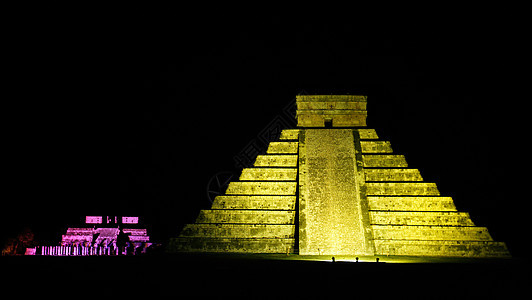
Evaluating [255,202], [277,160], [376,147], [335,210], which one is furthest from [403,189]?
[255,202]

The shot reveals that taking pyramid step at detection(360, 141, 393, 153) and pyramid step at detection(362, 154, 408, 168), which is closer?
pyramid step at detection(362, 154, 408, 168)

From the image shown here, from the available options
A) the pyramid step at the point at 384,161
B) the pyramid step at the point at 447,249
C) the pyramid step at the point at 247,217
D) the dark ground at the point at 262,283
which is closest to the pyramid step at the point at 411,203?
the pyramid step at the point at 447,249

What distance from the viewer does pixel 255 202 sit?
1742 cm

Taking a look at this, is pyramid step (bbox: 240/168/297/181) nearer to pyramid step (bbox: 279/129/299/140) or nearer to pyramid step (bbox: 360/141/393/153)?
pyramid step (bbox: 279/129/299/140)

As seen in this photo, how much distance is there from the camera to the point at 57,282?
269 inches

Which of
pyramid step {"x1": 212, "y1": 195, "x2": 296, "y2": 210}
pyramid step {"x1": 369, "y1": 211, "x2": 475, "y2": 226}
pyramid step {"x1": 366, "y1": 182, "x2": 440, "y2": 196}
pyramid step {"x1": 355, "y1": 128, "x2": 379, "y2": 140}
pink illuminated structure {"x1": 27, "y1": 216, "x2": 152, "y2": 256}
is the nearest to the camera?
pyramid step {"x1": 369, "y1": 211, "x2": 475, "y2": 226}

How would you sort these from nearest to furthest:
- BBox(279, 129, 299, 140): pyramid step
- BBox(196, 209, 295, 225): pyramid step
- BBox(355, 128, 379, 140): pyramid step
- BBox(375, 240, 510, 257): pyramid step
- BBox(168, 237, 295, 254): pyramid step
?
BBox(375, 240, 510, 257): pyramid step, BBox(168, 237, 295, 254): pyramid step, BBox(196, 209, 295, 225): pyramid step, BBox(355, 128, 379, 140): pyramid step, BBox(279, 129, 299, 140): pyramid step

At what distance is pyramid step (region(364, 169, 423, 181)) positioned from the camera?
17672 millimetres

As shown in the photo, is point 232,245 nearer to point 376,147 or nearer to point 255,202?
point 255,202

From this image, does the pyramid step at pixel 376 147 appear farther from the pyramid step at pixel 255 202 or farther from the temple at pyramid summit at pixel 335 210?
the pyramid step at pixel 255 202

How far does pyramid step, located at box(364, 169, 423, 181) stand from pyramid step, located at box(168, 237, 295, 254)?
182 inches

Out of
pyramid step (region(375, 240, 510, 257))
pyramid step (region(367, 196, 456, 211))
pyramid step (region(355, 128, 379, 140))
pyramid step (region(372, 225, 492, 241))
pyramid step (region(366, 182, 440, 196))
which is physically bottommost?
pyramid step (region(375, 240, 510, 257))

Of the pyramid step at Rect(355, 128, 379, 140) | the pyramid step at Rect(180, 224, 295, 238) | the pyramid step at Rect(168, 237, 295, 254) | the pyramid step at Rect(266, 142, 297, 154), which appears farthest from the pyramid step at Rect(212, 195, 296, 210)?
the pyramid step at Rect(355, 128, 379, 140)

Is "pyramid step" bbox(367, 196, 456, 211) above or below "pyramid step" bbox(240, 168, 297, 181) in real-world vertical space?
below
